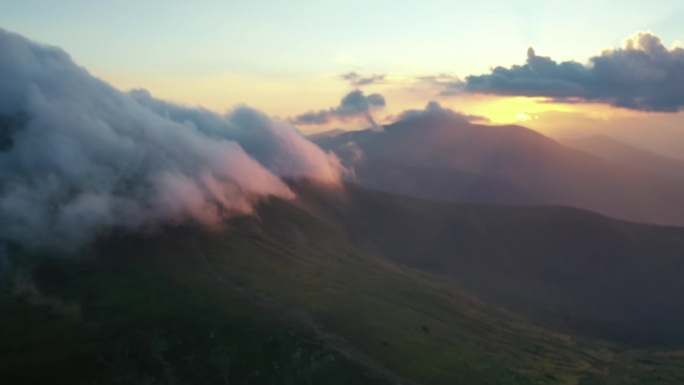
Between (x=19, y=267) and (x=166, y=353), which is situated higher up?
(x=19, y=267)

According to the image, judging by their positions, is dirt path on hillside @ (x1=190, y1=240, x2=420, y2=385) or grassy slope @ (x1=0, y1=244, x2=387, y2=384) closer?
grassy slope @ (x1=0, y1=244, x2=387, y2=384)

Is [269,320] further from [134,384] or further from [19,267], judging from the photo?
[19,267]

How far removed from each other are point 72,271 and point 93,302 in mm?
24604

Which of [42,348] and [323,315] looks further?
[323,315]

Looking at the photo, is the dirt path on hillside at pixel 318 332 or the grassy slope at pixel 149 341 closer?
the grassy slope at pixel 149 341

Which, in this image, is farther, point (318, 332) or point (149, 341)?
point (318, 332)

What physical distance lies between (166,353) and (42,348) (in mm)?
28627

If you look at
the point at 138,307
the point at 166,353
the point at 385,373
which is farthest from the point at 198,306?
the point at 385,373

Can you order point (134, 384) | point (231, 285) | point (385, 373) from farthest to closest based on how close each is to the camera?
point (231, 285), point (385, 373), point (134, 384)

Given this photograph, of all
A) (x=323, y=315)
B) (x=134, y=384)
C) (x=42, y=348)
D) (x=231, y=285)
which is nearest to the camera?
(x=134, y=384)

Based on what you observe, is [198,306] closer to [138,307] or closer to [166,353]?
[138,307]

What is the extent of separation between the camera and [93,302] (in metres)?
175

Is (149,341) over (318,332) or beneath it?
over

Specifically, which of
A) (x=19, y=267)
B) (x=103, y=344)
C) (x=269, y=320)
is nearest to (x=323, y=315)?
(x=269, y=320)
